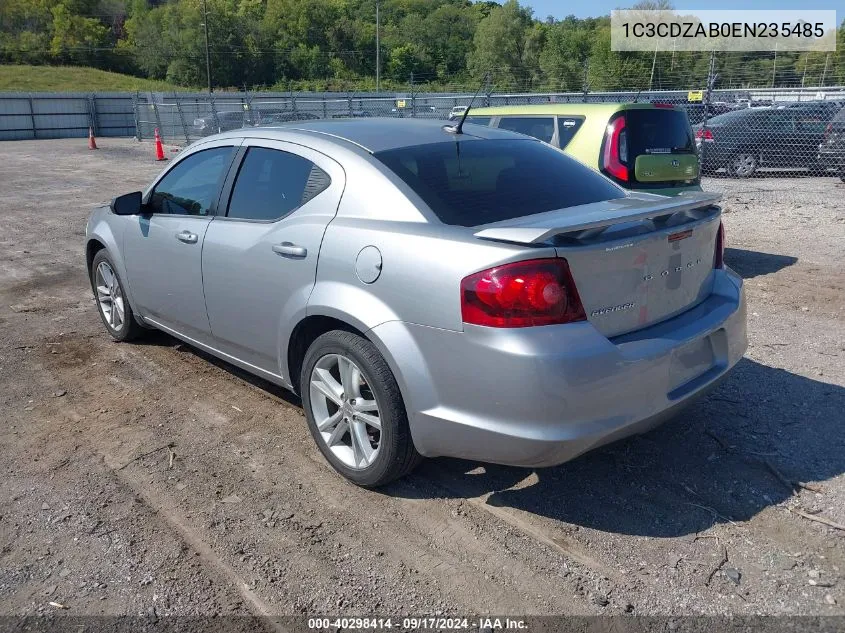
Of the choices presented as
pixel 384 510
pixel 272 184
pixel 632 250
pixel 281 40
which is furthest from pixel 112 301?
pixel 281 40

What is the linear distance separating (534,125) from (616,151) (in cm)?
111

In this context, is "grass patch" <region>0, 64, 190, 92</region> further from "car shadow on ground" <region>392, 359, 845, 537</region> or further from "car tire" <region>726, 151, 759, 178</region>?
"car shadow on ground" <region>392, 359, 845, 537</region>

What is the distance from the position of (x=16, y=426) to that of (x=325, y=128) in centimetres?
242

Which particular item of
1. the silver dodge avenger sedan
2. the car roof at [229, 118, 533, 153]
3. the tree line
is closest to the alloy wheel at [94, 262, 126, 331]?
the silver dodge avenger sedan

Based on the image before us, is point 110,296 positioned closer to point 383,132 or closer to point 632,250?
point 383,132

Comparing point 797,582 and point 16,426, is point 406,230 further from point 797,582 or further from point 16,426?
point 16,426

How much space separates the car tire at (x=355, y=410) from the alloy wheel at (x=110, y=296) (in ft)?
7.85

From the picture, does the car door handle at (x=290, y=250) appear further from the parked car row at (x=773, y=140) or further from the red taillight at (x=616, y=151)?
the parked car row at (x=773, y=140)

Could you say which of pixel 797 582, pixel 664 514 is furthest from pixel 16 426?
pixel 797 582

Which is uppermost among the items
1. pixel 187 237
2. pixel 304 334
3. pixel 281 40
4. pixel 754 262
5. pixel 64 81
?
pixel 281 40

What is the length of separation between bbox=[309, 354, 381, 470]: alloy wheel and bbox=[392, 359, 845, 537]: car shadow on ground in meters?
0.25

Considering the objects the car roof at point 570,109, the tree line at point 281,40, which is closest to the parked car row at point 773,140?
the car roof at point 570,109

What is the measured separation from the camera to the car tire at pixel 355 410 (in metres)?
3.15

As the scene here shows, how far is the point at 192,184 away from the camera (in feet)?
14.9
